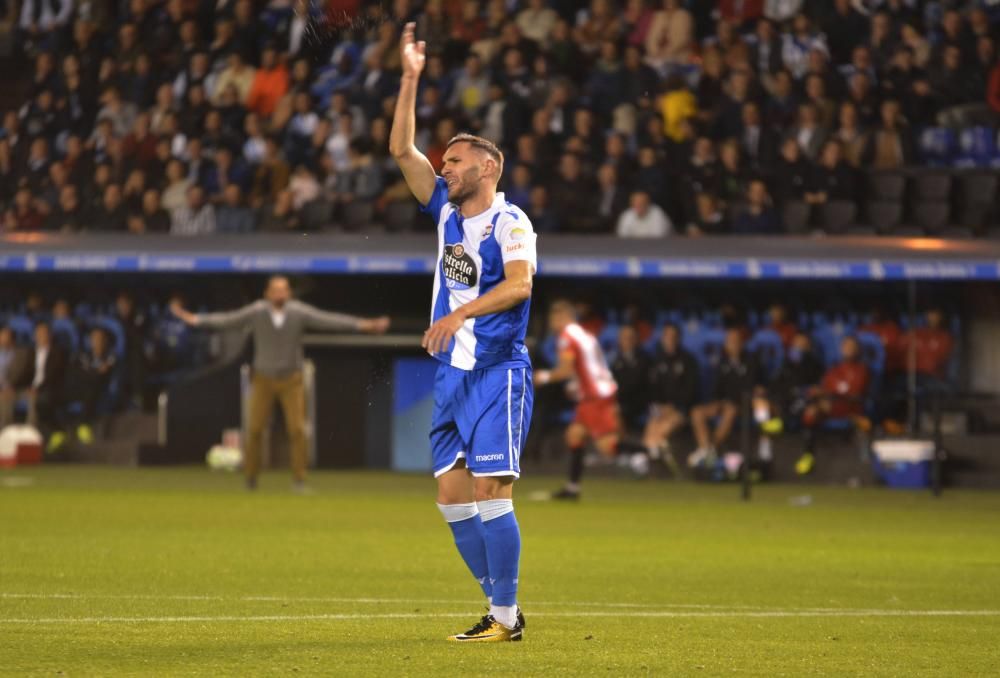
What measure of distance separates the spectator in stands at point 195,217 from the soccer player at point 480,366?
1677 centimetres

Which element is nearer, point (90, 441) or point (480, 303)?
point (480, 303)

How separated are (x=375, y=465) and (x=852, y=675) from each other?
18.3m

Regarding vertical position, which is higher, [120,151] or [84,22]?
[84,22]

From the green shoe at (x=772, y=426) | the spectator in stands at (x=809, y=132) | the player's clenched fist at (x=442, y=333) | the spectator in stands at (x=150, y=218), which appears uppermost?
the spectator in stands at (x=809, y=132)

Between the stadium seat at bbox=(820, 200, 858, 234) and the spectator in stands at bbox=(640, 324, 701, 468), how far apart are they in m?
2.21

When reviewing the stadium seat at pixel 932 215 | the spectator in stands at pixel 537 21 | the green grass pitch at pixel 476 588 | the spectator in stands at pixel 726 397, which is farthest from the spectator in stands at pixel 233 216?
the stadium seat at pixel 932 215

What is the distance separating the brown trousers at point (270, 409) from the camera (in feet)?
66.3

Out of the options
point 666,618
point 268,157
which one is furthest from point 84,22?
point 666,618

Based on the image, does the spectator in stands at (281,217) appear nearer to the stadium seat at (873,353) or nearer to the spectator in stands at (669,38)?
the spectator in stands at (669,38)

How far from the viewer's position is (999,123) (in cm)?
2394

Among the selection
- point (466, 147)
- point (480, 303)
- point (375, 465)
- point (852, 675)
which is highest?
point (466, 147)

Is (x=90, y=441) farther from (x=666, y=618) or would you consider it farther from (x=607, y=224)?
(x=666, y=618)

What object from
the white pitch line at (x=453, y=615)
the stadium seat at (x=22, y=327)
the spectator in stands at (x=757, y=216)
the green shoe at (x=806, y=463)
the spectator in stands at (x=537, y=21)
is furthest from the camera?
the stadium seat at (x=22, y=327)

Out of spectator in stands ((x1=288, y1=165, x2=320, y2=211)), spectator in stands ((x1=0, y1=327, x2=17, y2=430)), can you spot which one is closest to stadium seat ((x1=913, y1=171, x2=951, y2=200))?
spectator in stands ((x1=288, y1=165, x2=320, y2=211))
